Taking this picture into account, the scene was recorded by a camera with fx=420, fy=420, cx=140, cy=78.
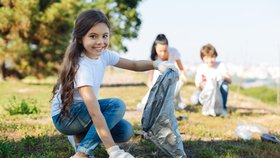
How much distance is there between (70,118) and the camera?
348cm

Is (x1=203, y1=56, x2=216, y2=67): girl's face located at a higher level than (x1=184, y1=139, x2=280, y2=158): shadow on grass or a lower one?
higher

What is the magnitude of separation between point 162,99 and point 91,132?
71 centimetres

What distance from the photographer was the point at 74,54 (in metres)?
3.25

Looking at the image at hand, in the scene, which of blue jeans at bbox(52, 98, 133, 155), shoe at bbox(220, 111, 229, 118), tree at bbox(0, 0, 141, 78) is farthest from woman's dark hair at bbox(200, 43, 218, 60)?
→ tree at bbox(0, 0, 141, 78)

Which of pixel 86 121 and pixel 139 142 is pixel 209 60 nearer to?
pixel 139 142

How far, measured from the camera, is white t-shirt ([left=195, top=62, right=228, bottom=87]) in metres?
7.77

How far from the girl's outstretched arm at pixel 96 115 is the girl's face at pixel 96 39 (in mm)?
327

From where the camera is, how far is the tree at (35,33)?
15.6 m

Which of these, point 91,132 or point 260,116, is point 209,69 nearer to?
point 260,116

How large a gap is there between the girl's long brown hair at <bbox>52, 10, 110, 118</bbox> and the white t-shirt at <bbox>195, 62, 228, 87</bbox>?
188 inches

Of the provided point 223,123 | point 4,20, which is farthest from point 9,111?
point 4,20

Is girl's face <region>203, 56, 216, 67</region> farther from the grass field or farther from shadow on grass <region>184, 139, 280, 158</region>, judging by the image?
shadow on grass <region>184, 139, 280, 158</region>

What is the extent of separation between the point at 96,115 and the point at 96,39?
585 millimetres

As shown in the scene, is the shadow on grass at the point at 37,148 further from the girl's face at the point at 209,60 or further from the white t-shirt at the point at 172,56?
the girl's face at the point at 209,60
